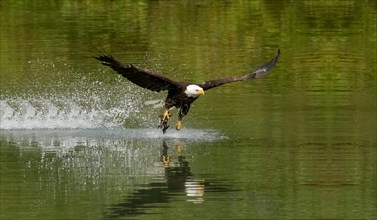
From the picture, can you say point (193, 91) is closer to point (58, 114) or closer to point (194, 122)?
point (194, 122)

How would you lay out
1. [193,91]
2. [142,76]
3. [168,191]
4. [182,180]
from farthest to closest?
[142,76] → [193,91] → [182,180] → [168,191]

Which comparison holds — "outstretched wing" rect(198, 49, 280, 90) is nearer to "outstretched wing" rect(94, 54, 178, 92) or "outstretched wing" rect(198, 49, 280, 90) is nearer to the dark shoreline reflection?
"outstretched wing" rect(94, 54, 178, 92)

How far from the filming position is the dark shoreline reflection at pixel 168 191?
17.2m

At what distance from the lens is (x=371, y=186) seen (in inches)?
731

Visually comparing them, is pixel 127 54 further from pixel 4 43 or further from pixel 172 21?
pixel 172 21

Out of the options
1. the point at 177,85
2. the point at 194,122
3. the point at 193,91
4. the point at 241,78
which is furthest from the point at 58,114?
the point at 241,78

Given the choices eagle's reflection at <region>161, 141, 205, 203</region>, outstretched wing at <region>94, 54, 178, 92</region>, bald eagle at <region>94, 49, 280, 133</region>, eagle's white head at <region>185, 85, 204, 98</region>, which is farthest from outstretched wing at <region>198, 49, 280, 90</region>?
eagle's reflection at <region>161, 141, 205, 203</region>

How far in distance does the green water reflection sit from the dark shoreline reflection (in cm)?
2

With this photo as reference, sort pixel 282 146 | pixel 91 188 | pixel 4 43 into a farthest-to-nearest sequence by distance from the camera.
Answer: pixel 4 43 < pixel 282 146 < pixel 91 188

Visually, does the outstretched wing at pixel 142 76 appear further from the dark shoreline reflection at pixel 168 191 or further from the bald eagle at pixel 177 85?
the dark shoreline reflection at pixel 168 191

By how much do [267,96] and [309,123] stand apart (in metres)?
3.05

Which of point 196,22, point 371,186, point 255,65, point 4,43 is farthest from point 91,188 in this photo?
point 196,22

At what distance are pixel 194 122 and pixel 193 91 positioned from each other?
6.16ft

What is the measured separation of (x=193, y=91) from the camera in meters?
22.3
